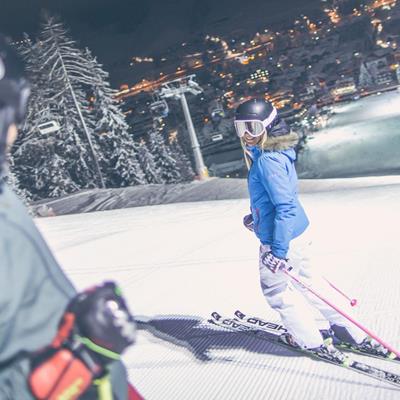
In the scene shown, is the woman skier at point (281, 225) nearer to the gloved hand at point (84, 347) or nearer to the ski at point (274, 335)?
the ski at point (274, 335)

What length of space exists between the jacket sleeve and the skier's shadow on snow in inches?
47.1

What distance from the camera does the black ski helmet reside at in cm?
328

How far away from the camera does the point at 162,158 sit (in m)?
43.1

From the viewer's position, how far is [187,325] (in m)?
4.70

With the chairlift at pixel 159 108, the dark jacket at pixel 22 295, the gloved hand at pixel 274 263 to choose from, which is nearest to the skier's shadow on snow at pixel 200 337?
the gloved hand at pixel 274 263

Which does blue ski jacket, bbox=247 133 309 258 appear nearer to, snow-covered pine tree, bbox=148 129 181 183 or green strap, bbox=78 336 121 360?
green strap, bbox=78 336 121 360

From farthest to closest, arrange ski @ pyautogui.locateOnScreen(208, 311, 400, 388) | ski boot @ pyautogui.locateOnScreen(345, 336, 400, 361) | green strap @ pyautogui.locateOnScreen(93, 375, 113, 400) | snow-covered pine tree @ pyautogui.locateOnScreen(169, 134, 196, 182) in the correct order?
1. snow-covered pine tree @ pyautogui.locateOnScreen(169, 134, 196, 182)
2. ski boot @ pyautogui.locateOnScreen(345, 336, 400, 361)
3. ski @ pyautogui.locateOnScreen(208, 311, 400, 388)
4. green strap @ pyautogui.locateOnScreen(93, 375, 113, 400)

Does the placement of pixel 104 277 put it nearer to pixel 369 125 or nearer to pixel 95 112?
pixel 95 112

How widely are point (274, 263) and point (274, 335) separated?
4.14 feet

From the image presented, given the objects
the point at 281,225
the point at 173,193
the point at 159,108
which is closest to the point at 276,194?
the point at 281,225

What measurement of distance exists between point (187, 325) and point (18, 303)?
3.60m

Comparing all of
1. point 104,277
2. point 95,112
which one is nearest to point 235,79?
point 95,112

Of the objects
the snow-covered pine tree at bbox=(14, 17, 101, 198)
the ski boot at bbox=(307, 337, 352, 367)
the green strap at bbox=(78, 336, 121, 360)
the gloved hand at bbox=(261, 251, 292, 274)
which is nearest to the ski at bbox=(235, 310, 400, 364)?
the ski boot at bbox=(307, 337, 352, 367)

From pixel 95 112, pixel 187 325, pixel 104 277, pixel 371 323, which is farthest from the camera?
pixel 95 112
